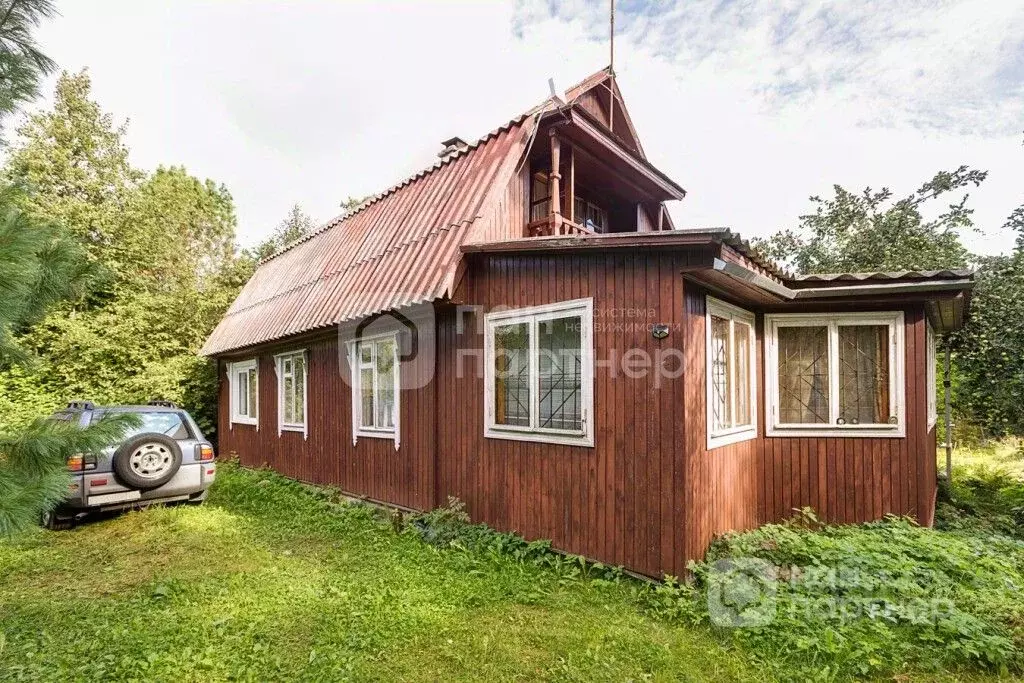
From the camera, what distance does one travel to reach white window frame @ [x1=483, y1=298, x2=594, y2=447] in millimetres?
4910

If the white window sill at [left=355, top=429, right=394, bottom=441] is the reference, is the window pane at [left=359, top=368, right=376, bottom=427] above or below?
above

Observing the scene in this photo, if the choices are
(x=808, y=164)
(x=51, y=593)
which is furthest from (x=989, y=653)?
(x=808, y=164)

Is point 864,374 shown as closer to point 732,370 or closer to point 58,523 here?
point 732,370

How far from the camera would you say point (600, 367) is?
16.0ft

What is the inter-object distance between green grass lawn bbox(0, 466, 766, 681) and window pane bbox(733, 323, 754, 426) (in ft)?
7.95

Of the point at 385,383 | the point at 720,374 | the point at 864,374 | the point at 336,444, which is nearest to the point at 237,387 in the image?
the point at 336,444

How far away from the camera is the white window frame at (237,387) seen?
11094mm

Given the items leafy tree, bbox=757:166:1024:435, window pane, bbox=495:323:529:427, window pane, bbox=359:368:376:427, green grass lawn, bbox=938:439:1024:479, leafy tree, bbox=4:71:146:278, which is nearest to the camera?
window pane, bbox=495:323:529:427

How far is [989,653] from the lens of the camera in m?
3.30

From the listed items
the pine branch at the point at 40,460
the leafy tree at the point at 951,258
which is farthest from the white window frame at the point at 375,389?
the leafy tree at the point at 951,258

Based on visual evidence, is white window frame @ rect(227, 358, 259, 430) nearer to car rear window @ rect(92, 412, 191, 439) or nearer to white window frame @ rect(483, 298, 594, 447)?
car rear window @ rect(92, 412, 191, 439)

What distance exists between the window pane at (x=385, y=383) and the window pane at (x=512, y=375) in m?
2.01

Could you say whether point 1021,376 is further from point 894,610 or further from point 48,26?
point 48,26

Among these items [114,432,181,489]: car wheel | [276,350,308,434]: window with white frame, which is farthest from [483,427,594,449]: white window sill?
[276,350,308,434]: window with white frame
